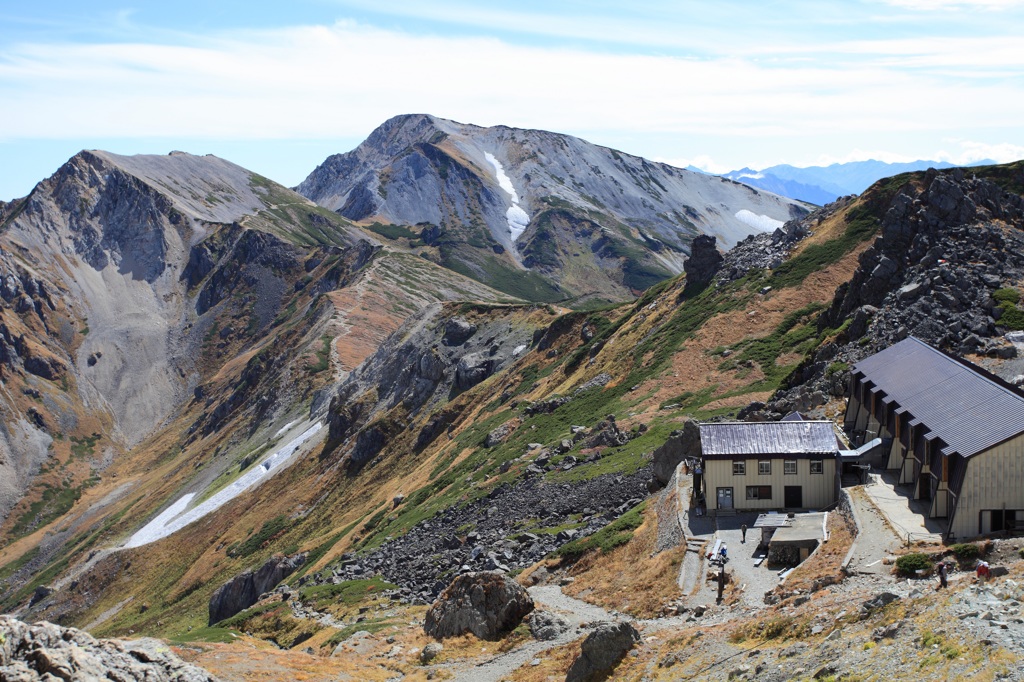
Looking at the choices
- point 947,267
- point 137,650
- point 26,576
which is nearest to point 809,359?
point 947,267

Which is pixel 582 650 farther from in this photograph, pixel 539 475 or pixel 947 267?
pixel 947 267

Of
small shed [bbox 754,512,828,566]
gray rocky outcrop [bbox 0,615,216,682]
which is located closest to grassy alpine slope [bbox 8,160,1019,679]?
small shed [bbox 754,512,828,566]

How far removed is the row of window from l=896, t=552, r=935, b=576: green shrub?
49.4 ft

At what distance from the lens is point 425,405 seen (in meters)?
129

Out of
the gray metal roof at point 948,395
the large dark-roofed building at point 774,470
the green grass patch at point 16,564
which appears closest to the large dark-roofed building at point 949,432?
the gray metal roof at point 948,395

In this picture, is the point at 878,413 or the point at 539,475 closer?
the point at 878,413

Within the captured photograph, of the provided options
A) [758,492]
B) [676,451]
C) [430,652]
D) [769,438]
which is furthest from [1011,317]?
[430,652]

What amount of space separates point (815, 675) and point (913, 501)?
19.9 m

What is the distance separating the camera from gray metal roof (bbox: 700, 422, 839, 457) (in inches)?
1930

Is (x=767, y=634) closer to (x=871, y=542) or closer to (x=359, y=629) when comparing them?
(x=871, y=542)

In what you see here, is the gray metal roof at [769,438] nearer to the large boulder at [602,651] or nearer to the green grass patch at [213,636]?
the large boulder at [602,651]

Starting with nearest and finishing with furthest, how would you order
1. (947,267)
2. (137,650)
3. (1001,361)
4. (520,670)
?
(137,650), (520,670), (1001,361), (947,267)

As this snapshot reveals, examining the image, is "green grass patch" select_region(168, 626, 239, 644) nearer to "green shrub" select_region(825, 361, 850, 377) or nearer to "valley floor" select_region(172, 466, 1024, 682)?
"valley floor" select_region(172, 466, 1024, 682)

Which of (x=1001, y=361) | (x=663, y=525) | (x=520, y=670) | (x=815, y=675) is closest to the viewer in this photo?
(x=815, y=675)
